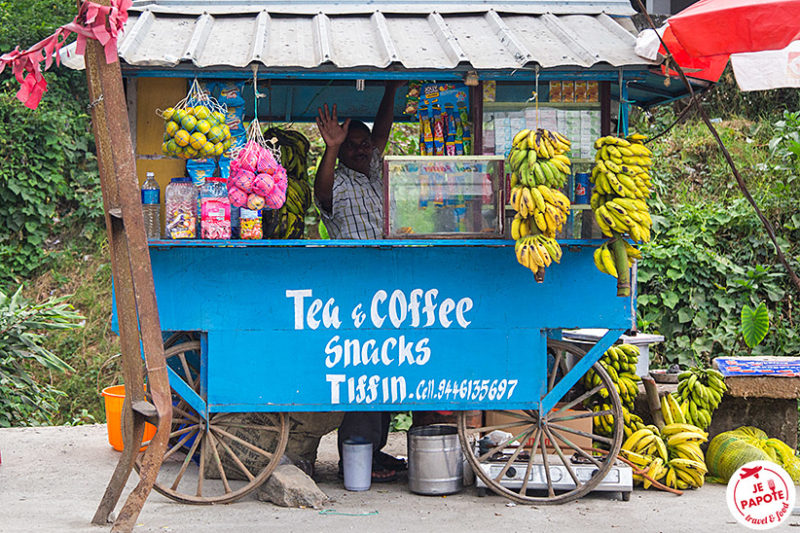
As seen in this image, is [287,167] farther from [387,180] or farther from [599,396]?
[599,396]

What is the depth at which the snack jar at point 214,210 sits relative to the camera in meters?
5.09

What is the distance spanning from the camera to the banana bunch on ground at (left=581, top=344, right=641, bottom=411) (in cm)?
Answer: 629

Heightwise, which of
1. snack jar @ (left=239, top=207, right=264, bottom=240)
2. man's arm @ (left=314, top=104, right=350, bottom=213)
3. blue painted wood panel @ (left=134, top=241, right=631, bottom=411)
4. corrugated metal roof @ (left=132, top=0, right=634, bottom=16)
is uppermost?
corrugated metal roof @ (left=132, top=0, right=634, bottom=16)

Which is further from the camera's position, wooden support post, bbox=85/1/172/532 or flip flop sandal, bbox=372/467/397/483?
flip flop sandal, bbox=372/467/397/483

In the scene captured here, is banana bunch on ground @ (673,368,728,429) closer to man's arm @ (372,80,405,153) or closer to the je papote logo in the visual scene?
the je papote logo

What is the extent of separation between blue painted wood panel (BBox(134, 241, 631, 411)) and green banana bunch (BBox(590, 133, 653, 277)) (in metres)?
0.37

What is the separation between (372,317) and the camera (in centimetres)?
529

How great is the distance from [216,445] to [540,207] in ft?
8.63

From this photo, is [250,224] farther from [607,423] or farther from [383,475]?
[607,423]

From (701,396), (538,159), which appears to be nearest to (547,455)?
(701,396)

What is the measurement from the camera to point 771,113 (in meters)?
11.3

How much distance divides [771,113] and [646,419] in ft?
21.2

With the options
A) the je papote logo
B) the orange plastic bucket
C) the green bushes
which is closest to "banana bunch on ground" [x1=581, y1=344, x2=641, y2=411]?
the je papote logo

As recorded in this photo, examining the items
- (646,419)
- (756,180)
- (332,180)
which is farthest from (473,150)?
(756,180)
